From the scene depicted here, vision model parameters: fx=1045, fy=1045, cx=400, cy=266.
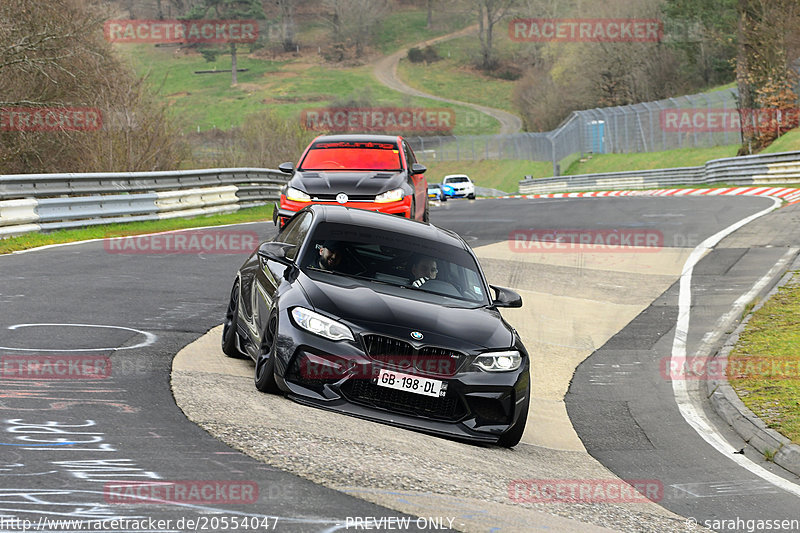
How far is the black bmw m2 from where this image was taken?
24.2ft

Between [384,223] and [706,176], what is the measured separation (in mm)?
38689

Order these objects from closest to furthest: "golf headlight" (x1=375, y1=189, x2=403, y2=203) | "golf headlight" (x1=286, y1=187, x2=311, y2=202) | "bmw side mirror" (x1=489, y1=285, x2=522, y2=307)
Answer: "bmw side mirror" (x1=489, y1=285, x2=522, y2=307) → "golf headlight" (x1=286, y1=187, x2=311, y2=202) → "golf headlight" (x1=375, y1=189, x2=403, y2=203)

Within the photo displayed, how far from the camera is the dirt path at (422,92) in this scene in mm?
121812

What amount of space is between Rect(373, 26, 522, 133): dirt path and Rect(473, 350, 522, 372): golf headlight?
108281 mm

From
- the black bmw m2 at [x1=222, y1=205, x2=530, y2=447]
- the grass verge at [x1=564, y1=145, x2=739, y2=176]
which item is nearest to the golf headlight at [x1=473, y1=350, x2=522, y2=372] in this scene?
the black bmw m2 at [x1=222, y1=205, x2=530, y2=447]

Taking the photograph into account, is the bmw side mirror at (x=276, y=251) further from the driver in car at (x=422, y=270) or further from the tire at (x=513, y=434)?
the tire at (x=513, y=434)

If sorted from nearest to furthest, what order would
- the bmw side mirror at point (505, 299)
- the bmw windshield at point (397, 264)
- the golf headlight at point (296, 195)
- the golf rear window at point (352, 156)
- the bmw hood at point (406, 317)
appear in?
the bmw hood at point (406, 317)
the bmw windshield at point (397, 264)
the bmw side mirror at point (505, 299)
the golf headlight at point (296, 195)
the golf rear window at point (352, 156)

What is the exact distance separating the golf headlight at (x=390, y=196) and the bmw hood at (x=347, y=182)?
0.06 meters

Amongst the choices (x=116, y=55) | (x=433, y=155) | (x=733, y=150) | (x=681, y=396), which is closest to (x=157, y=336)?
(x=681, y=396)

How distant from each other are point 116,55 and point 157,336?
76.1 ft

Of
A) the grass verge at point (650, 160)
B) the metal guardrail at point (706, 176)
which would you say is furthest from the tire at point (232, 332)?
the grass verge at point (650, 160)

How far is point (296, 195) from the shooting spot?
15727 mm

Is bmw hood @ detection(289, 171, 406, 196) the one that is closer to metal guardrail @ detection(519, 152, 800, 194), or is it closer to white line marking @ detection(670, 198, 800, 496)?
white line marking @ detection(670, 198, 800, 496)

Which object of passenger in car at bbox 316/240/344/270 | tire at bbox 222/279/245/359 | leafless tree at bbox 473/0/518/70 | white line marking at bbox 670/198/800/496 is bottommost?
white line marking at bbox 670/198/800/496
